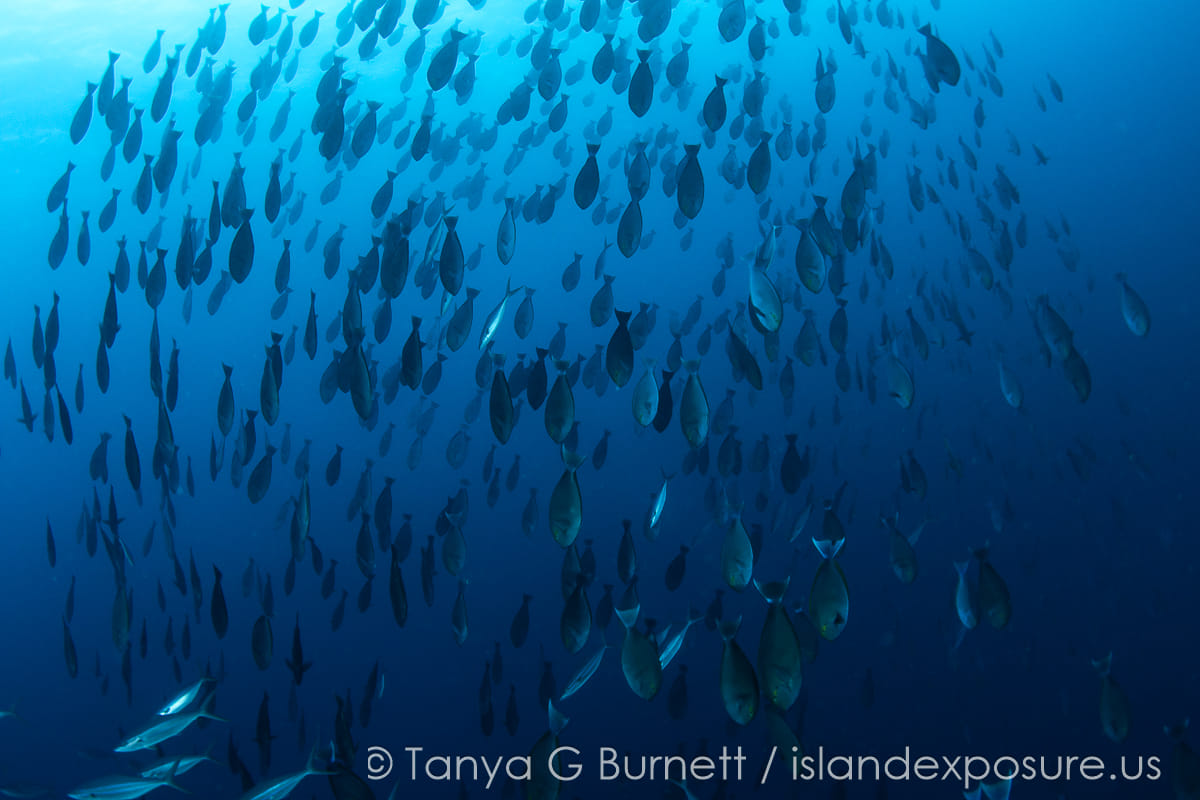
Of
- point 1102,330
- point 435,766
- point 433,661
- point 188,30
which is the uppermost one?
point 188,30

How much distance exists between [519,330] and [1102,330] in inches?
1187

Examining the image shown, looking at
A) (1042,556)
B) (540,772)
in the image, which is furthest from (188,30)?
(1042,556)

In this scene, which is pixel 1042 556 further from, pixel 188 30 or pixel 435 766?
pixel 188 30

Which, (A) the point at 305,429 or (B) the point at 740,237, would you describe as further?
(A) the point at 305,429

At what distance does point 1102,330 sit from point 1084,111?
918cm

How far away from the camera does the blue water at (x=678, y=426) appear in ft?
64.7

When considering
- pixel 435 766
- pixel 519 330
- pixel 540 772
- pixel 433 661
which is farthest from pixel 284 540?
pixel 540 772

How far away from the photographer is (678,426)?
93.4 ft

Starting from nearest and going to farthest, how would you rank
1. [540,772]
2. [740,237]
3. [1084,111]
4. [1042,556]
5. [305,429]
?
[540,772], [1042,556], [1084,111], [740,237], [305,429]

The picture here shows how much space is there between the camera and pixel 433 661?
2667 cm

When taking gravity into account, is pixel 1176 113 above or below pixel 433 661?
above

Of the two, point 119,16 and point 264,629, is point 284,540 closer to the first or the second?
point 119,16

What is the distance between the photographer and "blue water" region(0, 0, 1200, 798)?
1972cm

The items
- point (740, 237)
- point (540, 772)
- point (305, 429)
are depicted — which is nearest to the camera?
point (540, 772)
